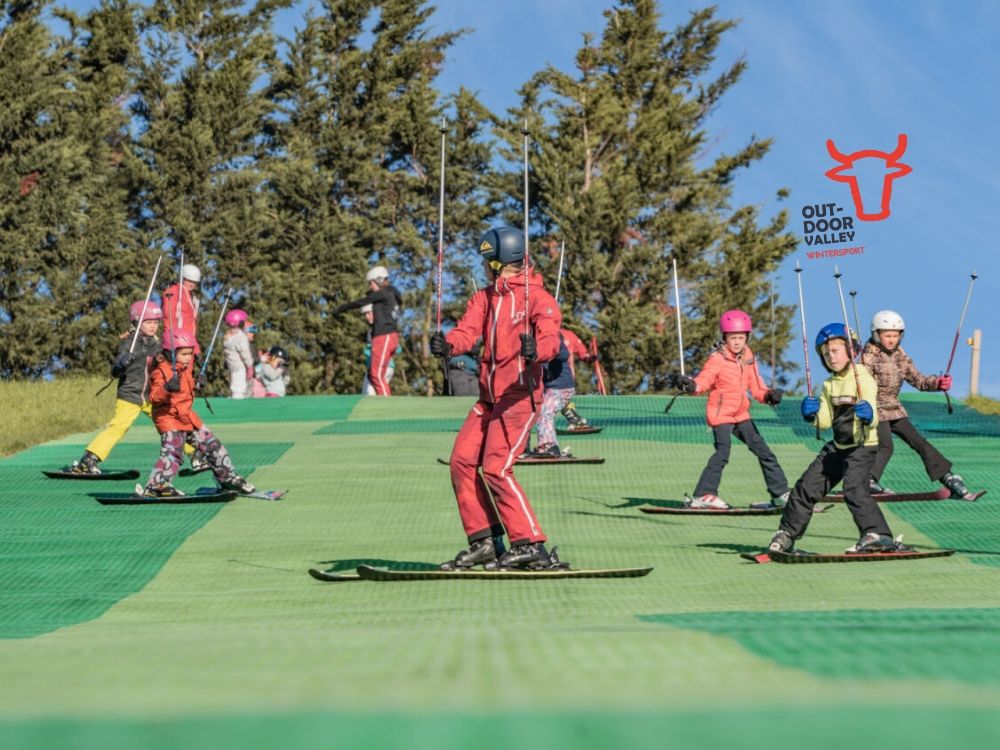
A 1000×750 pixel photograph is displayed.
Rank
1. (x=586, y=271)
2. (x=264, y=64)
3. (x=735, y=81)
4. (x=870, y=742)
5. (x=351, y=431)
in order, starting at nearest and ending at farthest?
(x=870, y=742)
(x=351, y=431)
(x=586, y=271)
(x=264, y=64)
(x=735, y=81)

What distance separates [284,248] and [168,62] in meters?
5.47

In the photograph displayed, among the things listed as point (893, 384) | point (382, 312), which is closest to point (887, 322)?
point (893, 384)

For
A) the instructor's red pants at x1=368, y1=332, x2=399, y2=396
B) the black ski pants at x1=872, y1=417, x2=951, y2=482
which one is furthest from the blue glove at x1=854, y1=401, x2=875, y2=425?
the instructor's red pants at x1=368, y1=332, x2=399, y2=396

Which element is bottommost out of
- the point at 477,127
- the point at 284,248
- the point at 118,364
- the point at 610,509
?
the point at 610,509

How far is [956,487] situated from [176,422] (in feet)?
22.1

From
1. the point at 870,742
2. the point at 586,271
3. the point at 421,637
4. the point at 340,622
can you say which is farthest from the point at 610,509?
the point at 586,271

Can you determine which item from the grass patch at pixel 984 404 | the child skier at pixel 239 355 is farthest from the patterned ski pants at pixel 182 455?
the grass patch at pixel 984 404

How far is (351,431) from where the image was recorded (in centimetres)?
2003

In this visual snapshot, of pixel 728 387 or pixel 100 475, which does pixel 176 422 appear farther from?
pixel 728 387

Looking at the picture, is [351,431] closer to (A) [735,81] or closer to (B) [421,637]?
(B) [421,637]

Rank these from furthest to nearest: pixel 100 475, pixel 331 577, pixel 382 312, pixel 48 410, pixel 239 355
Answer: pixel 239 355, pixel 382 312, pixel 48 410, pixel 100 475, pixel 331 577

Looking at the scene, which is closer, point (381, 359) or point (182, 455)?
point (182, 455)

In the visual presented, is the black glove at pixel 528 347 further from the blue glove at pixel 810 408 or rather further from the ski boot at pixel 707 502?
the ski boot at pixel 707 502

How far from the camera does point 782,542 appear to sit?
32.0ft
